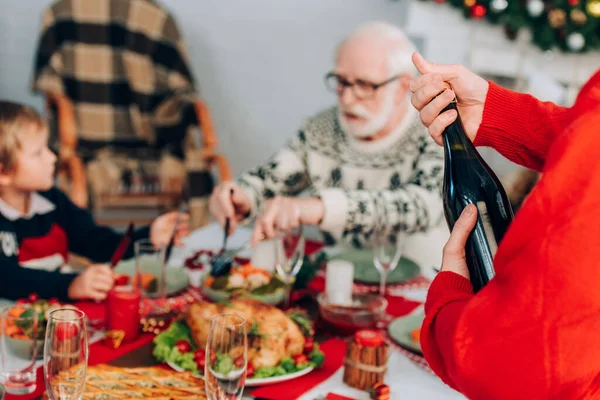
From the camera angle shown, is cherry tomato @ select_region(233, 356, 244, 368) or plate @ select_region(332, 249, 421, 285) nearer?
cherry tomato @ select_region(233, 356, 244, 368)

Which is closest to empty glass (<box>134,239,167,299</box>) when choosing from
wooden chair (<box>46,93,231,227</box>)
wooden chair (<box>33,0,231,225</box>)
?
wooden chair (<box>46,93,231,227</box>)

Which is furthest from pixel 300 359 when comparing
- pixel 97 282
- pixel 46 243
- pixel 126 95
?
pixel 126 95

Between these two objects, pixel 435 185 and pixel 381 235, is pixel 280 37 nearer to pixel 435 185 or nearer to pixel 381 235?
pixel 435 185

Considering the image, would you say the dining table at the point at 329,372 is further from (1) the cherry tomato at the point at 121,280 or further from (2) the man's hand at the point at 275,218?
(2) the man's hand at the point at 275,218

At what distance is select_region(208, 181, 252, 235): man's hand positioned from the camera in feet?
5.92

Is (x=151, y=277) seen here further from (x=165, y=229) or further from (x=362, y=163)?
(x=362, y=163)

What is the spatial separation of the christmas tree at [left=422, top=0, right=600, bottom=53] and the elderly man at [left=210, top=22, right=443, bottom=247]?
1035 mm

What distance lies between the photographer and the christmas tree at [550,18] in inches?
112

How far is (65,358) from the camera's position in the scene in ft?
2.79

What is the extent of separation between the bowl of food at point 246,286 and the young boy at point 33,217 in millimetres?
281

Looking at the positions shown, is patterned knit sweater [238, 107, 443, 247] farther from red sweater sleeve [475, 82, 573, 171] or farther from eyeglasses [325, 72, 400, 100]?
red sweater sleeve [475, 82, 573, 171]

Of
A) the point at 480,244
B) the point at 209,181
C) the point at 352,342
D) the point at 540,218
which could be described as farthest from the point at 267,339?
the point at 209,181

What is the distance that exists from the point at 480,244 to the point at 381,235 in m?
0.73

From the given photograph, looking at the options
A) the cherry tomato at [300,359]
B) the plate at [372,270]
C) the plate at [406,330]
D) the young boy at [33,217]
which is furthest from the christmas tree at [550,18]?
the cherry tomato at [300,359]
